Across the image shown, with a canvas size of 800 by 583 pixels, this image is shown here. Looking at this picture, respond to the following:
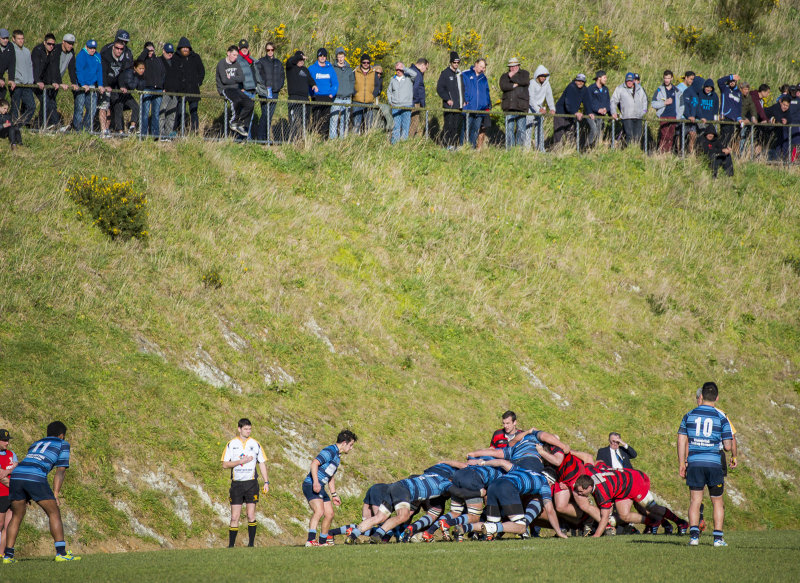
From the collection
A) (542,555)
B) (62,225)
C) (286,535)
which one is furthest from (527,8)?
(542,555)

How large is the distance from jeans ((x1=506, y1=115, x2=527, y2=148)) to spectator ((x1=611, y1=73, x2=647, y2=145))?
303cm

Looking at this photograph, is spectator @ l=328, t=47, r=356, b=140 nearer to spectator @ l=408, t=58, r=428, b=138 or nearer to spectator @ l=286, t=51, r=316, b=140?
spectator @ l=286, t=51, r=316, b=140

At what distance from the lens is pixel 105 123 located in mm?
21219

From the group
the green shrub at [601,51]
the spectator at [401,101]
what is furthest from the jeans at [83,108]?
the green shrub at [601,51]

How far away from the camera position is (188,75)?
22.5m

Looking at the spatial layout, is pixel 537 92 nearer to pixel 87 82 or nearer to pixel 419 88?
pixel 419 88

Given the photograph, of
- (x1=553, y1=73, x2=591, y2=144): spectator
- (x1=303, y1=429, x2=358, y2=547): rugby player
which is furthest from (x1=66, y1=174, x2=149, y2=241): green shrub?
(x1=553, y1=73, x2=591, y2=144): spectator

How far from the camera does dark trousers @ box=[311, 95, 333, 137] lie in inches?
942

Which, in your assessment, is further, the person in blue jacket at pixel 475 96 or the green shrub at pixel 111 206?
the person in blue jacket at pixel 475 96

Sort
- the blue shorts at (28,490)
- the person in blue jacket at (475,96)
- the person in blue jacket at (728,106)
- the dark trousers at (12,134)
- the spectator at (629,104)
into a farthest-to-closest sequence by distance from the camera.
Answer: the person in blue jacket at (728,106) → the spectator at (629,104) → the person in blue jacket at (475,96) → the dark trousers at (12,134) → the blue shorts at (28,490)

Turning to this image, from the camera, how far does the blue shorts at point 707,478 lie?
11602 millimetres

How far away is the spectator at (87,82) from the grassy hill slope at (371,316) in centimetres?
68

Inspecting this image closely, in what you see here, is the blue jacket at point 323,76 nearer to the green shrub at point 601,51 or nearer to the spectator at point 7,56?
the spectator at point 7,56

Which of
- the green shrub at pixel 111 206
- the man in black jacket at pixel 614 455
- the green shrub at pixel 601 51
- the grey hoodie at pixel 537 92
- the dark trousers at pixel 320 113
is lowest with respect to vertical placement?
the man in black jacket at pixel 614 455
